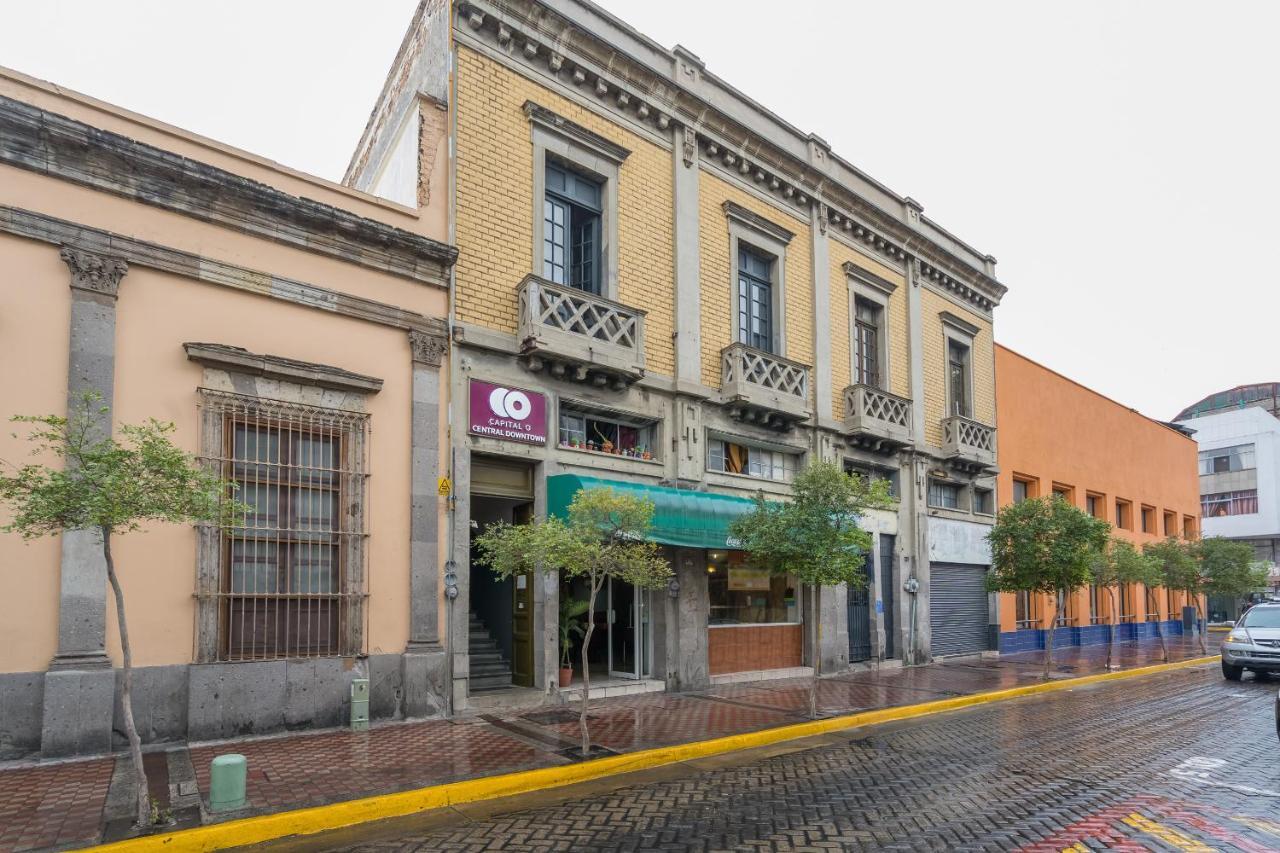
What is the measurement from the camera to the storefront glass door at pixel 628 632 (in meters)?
15.5

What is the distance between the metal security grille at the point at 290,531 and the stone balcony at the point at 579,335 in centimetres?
306

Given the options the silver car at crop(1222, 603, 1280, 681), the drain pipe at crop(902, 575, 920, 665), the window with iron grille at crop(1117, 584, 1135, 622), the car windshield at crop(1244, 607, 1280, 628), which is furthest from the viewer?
the window with iron grille at crop(1117, 584, 1135, 622)

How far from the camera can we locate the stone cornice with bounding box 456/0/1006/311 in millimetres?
14258

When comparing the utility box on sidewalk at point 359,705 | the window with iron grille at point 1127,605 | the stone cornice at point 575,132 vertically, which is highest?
the stone cornice at point 575,132

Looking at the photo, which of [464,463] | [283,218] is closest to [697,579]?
[464,463]

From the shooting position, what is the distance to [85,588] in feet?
30.9

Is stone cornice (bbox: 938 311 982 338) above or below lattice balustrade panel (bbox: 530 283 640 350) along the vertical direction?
above

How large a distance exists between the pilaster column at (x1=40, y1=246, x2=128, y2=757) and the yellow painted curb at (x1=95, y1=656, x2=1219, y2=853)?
336 centimetres

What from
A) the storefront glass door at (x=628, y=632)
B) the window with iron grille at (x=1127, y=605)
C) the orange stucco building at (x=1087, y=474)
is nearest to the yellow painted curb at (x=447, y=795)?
the storefront glass door at (x=628, y=632)

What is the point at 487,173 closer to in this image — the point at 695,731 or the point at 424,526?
the point at 424,526

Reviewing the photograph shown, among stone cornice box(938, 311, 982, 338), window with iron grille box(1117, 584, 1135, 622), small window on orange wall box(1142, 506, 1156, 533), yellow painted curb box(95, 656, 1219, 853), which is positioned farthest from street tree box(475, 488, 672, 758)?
small window on orange wall box(1142, 506, 1156, 533)

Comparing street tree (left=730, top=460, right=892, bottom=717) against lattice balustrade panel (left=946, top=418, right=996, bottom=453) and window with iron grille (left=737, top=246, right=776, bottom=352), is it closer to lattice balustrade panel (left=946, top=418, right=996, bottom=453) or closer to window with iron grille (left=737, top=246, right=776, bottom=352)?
window with iron grille (left=737, top=246, right=776, bottom=352)

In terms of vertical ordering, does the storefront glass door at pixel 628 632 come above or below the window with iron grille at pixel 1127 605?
above

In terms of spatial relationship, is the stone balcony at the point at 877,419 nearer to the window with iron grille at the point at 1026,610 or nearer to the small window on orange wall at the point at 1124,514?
the window with iron grille at the point at 1026,610
